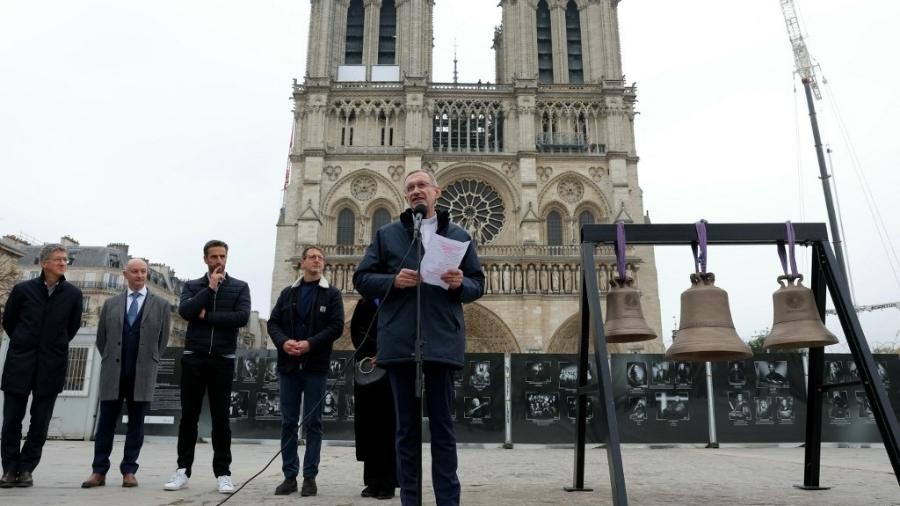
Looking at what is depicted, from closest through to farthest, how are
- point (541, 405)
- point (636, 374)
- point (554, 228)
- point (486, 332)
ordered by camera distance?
point (541, 405)
point (636, 374)
point (486, 332)
point (554, 228)

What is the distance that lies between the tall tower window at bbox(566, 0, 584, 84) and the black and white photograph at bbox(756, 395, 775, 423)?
69.0 ft

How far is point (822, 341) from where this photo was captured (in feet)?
11.8

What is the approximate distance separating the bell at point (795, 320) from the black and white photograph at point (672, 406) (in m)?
6.88

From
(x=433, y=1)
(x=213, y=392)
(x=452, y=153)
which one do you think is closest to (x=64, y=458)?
(x=213, y=392)

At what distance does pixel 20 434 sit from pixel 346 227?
70.6 ft

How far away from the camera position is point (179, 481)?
4.23 metres

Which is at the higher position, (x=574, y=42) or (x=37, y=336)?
(x=574, y=42)

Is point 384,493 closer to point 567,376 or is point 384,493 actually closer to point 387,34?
point 567,376

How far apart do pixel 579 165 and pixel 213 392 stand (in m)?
23.4

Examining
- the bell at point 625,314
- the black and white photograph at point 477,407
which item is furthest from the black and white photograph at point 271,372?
the bell at point 625,314

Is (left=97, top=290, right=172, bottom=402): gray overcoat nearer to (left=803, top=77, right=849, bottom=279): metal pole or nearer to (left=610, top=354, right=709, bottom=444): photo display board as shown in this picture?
(left=610, top=354, right=709, bottom=444): photo display board

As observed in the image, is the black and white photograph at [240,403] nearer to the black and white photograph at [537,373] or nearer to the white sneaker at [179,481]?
the black and white photograph at [537,373]

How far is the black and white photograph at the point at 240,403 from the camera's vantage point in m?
10.4

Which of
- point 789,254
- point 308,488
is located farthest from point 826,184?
point 308,488
